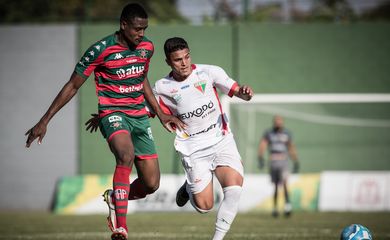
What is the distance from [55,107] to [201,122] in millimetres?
1896

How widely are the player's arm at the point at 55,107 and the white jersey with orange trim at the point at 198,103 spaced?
1222 millimetres

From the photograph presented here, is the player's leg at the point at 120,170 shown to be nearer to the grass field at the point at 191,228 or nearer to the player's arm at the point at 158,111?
the player's arm at the point at 158,111

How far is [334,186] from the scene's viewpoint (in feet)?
70.1

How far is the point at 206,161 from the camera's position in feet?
31.4

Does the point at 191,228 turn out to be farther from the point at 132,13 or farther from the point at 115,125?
the point at 132,13

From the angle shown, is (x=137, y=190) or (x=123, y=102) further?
(x=137, y=190)

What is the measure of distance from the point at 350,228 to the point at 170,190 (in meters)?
12.7

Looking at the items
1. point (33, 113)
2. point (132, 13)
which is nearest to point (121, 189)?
point (132, 13)

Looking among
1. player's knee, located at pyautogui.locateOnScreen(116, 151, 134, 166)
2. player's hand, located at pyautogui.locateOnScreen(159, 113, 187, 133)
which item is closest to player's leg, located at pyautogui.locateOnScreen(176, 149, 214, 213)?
player's hand, located at pyautogui.locateOnScreen(159, 113, 187, 133)

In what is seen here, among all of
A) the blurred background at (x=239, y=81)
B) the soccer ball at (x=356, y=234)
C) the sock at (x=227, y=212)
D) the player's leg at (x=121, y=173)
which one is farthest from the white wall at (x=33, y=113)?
the soccer ball at (x=356, y=234)

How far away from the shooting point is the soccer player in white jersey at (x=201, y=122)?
9.27 metres

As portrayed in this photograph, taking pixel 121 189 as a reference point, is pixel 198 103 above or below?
above

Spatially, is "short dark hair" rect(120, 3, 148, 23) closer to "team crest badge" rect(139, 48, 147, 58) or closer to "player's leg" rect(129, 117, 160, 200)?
"team crest badge" rect(139, 48, 147, 58)

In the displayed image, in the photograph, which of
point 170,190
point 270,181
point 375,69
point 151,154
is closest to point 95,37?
point 170,190
